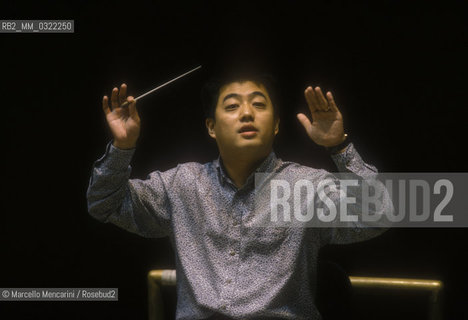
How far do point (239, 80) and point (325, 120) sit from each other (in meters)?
0.34

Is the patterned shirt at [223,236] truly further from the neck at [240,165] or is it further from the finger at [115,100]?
the finger at [115,100]

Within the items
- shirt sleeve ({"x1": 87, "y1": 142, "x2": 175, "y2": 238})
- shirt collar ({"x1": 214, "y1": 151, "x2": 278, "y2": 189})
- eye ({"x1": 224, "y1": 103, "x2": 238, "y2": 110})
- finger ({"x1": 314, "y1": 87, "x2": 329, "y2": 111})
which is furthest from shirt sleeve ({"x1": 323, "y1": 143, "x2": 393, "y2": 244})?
shirt sleeve ({"x1": 87, "y1": 142, "x2": 175, "y2": 238})

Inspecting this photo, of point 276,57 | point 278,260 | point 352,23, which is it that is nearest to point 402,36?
point 352,23

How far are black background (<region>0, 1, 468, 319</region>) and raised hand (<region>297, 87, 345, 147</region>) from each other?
457 mm

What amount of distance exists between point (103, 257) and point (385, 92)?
1.34 meters

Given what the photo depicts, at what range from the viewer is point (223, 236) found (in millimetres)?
1869

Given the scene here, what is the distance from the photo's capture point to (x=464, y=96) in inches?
84.7

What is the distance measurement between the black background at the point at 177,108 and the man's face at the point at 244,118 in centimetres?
25

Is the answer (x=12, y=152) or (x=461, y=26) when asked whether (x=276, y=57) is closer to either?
(x=461, y=26)

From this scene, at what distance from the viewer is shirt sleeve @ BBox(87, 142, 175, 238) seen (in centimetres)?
181

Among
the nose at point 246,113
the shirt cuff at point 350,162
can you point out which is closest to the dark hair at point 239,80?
the nose at point 246,113

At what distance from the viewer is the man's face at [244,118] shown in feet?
6.16

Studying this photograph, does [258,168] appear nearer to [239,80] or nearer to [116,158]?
[239,80]

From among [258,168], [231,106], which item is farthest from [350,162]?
[231,106]
